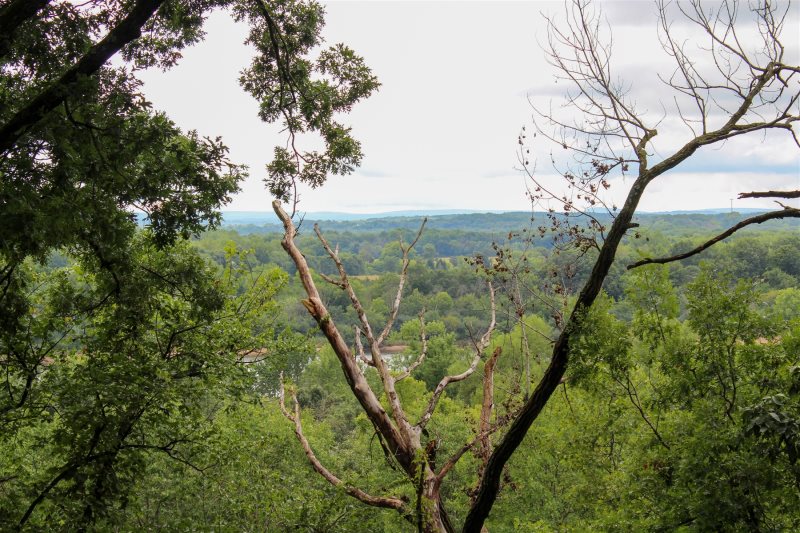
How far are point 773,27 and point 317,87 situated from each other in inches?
184

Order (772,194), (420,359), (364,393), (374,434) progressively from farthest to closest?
(374,434) → (420,359) → (364,393) → (772,194)

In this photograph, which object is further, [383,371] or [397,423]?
[383,371]

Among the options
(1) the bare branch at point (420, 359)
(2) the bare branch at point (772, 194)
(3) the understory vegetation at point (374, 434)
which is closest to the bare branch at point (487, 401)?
(3) the understory vegetation at point (374, 434)

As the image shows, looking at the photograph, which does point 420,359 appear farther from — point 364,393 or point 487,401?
point 487,401

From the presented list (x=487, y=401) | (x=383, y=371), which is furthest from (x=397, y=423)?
(x=487, y=401)

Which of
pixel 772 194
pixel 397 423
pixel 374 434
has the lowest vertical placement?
pixel 374 434

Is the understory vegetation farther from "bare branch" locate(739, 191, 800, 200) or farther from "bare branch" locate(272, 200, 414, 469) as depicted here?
"bare branch" locate(739, 191, 800, 200)

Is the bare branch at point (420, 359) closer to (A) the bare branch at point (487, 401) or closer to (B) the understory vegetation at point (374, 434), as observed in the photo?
(B) the understory vegetation at point (374, 434)

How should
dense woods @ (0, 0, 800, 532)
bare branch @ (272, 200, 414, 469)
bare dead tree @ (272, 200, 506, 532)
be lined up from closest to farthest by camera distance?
1. dense woods @ (0, 0, 800, 532)
2. bare dead tree @ (272, 200, 506, 532)
3. bare branch @ (272, 200, 414, 469)

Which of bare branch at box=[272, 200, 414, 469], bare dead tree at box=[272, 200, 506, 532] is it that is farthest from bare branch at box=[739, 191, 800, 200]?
bare branch at box=[272, 200, 414, 469]

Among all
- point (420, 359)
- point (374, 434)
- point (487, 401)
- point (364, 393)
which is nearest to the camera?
point (364, 393)

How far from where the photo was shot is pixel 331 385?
46.0 meters

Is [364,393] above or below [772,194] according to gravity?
below

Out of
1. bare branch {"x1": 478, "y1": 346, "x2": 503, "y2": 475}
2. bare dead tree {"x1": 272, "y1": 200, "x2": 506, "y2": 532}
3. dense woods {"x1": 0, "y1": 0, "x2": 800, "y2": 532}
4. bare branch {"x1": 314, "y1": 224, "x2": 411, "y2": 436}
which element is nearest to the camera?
dense woods {"x1": 0, "y1": 0, "x2": 800, "y2": 532}
